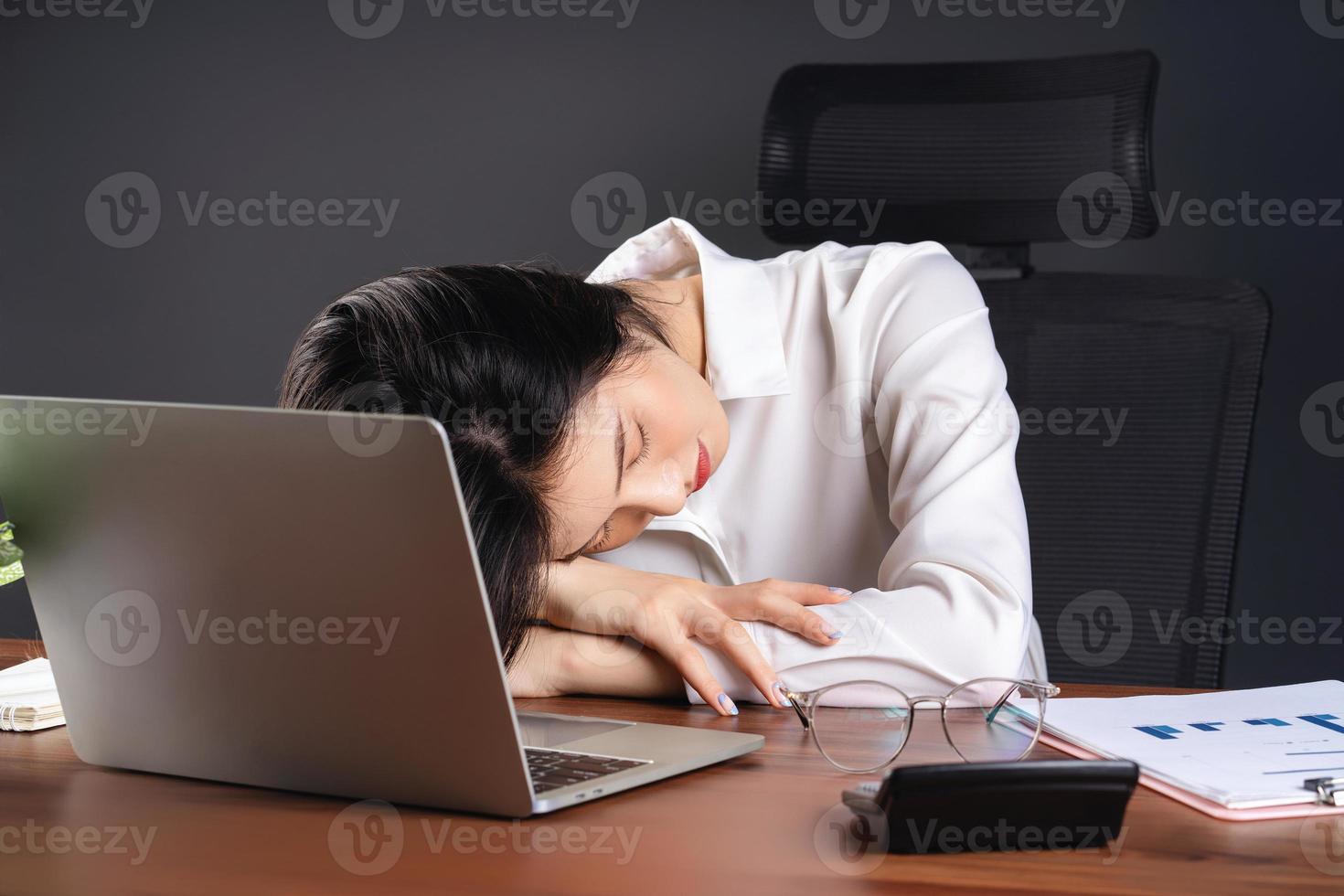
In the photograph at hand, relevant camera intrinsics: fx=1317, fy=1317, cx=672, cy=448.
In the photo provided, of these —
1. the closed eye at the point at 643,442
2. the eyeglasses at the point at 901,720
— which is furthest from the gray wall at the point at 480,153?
the eyeglasses at the point at 901,720

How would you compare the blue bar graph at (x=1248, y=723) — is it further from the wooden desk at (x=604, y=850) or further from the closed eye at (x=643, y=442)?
the closed eye at (x=643, y=442)

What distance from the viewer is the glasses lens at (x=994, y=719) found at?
78 centimetres

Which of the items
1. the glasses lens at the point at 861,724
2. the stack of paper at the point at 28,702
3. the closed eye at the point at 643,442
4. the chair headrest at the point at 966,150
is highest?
the chair headrest at the point at 966,150

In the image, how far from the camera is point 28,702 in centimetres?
89

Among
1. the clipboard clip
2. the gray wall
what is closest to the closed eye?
the clipboard clip

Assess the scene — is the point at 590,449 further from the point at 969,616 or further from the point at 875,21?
the point at 875,21

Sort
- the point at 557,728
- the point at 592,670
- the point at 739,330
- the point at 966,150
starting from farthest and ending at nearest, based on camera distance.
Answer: the point at 966,150 < the point at 739,330 < the point at 592,670 < the point at 557,728

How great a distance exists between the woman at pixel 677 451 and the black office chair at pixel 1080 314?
0.90ft

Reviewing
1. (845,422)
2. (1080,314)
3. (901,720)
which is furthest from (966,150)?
(901,720)

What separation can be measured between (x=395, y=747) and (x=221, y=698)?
115mm

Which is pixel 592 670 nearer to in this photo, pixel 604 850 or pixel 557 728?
pixel 557 728

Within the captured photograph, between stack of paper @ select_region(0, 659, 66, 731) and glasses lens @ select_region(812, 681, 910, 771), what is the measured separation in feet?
1.60

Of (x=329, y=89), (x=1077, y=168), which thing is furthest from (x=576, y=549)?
(x=329, y=89)

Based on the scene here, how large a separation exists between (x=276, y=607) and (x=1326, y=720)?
0.61 metres
